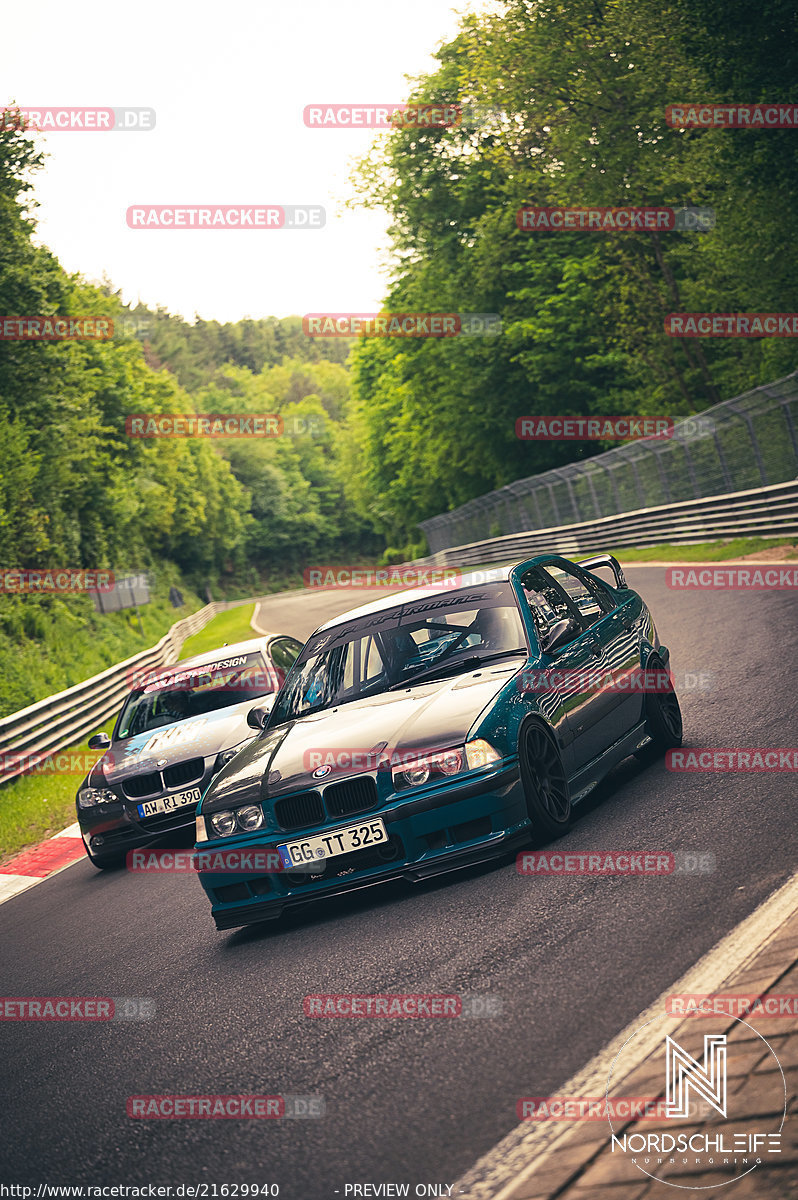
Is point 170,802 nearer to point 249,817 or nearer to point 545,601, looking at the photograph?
point 249,817

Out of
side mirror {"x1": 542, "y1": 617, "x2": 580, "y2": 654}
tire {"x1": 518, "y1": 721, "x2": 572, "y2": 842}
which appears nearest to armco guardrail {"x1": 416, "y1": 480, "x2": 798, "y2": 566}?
side mirror {"x1": 542, "y1": 617, "x2": 580, "y2": 654}

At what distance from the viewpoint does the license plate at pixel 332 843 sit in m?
5.80

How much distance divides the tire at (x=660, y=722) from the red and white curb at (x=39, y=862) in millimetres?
5667

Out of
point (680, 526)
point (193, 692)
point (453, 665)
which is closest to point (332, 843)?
point (453, 665)

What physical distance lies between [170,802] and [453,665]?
3555 mm

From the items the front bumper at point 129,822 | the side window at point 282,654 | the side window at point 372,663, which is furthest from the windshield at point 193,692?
the side window at point 372,663

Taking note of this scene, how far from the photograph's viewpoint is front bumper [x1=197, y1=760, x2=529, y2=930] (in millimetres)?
5766

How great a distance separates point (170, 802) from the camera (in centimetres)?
940

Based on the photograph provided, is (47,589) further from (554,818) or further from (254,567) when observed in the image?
(254,567)

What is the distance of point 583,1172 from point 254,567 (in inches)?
4662

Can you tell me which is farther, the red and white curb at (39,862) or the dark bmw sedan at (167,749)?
the red and white curb at (39,862)

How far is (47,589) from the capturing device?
36625 millimetres

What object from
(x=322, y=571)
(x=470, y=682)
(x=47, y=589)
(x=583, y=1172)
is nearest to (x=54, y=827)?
(x=470, y=682)

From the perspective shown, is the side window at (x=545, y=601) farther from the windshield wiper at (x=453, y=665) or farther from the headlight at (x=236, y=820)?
the headlight at (x=236, y=820)
